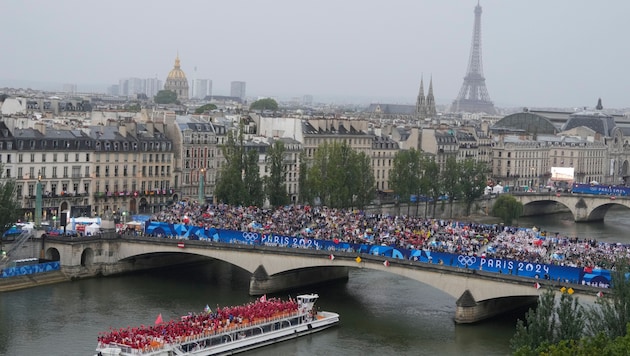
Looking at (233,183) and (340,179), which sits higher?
(340,179)

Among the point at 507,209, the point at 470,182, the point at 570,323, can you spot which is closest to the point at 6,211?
the point at 570,323

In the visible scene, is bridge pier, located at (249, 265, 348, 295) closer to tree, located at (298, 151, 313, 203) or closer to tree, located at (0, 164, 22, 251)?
tree, located at (0, 164, 22, 251)

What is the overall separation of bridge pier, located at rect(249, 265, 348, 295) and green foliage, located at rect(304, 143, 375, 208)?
21196 mm

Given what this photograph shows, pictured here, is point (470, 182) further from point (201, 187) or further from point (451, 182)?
point (201, 187)

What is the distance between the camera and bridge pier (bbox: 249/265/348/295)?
216 ft

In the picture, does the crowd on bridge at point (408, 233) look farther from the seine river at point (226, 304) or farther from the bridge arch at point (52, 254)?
the bridge arch at point (52, 254)

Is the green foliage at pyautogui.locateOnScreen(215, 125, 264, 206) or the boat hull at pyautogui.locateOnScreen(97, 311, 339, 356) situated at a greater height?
the green foliage at pyautogui.locateOnScreen(215, 125, 264, 206)

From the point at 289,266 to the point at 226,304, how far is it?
4.20m

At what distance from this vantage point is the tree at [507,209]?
356 ft

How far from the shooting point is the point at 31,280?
6631 cm

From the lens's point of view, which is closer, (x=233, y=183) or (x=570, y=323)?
(x=570, y=323)

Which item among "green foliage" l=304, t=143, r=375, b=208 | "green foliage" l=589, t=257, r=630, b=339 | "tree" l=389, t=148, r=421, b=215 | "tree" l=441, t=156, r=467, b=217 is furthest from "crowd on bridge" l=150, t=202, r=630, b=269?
"tree" l=441, t=156, r=467, b=217

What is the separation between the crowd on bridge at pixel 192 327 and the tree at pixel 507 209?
2064 inches

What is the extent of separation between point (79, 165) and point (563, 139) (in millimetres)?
77107
